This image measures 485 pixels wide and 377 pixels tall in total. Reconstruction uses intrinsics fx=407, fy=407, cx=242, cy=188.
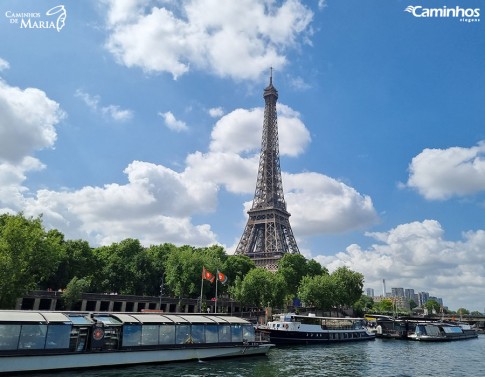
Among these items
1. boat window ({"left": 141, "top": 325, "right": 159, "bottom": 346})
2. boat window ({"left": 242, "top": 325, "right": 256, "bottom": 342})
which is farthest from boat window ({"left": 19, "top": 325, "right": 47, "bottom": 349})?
boat window ({"left": 242, "top": 325, "right": 256, "bottom": 342})

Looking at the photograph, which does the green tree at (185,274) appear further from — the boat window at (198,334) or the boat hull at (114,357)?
the boat window at (198,334)

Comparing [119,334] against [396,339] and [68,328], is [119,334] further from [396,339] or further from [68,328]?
[396,339]

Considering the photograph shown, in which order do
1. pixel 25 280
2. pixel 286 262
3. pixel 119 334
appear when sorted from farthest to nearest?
pixel 286 262
pixel 25 280
pixel 119 334

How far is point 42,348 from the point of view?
29172mm

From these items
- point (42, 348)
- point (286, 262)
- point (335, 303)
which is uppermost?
point (286, 262)

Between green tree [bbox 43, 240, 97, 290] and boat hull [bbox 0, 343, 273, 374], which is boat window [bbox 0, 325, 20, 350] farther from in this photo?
green tree [bbox 43, 240, 97, 290]

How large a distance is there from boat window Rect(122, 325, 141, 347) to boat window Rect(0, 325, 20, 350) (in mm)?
8118

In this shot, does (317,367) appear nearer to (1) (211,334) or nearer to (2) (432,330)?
(1) (211,334)

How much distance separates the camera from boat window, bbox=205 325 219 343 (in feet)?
127

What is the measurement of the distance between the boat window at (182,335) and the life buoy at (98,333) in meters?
6.92

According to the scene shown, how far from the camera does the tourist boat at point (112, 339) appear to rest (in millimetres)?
28484

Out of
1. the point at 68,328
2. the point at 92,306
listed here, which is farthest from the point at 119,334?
the point at 92,306

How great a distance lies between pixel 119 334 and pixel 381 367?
82.0ft

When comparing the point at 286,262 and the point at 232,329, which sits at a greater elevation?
the point at 286,262
